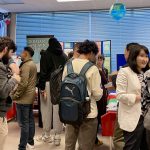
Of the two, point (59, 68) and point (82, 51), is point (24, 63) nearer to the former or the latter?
point (59, 68)

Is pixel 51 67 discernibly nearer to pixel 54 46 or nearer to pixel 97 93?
pixel 54 46

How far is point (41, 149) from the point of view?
407 cm

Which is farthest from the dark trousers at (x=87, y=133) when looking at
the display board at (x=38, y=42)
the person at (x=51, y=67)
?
the display board at (x=38, y=42)

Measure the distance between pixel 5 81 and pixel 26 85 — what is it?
1.70m

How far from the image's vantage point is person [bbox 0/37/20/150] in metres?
2.09

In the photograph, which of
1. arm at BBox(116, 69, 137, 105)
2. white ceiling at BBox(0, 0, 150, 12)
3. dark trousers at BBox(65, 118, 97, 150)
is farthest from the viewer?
white ceiling at BBox(0, 0, 150, 12)

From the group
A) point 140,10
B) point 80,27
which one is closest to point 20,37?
point 80,27

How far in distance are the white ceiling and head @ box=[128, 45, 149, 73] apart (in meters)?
4.30

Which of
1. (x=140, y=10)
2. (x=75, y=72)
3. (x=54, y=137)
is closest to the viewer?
(x=75, y=72)

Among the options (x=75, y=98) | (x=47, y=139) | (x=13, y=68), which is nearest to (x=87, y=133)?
(x=75, y=98)

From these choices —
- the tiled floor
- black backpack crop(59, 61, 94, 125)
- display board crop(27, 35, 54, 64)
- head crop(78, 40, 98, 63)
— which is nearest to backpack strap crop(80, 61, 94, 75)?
black backpack crop(59, 61, 94, 125)

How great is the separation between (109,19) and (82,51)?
16.8 ft

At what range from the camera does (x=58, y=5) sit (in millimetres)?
7004

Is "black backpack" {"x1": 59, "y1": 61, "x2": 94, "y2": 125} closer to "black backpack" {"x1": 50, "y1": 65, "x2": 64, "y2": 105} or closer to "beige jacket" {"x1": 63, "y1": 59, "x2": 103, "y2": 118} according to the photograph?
"beige jacket" {"x1": 63, "y1": 59, "x2": 103, "y2": 118}
